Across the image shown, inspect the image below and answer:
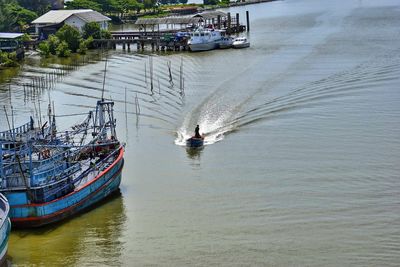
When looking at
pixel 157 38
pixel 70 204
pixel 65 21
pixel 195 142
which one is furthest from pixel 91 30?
pixel 70 204

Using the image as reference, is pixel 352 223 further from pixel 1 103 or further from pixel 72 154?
pixel 1 103

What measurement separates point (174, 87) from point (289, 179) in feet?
59.0

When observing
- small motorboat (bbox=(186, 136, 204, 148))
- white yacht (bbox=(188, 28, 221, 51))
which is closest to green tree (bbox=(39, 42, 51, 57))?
white yacht (bbox=(188, 28, 221, 51))

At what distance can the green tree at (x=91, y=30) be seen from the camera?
65.7m

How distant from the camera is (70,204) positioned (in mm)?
22406

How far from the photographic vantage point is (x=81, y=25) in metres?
67.7

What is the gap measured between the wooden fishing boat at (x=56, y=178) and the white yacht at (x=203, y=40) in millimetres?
35684

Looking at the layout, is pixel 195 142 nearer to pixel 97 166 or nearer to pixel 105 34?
pixel 97 166

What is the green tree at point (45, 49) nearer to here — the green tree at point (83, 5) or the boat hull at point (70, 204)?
the green tree at point (83, 5)

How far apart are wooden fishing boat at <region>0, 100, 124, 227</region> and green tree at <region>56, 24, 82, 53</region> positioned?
3703 centimetres

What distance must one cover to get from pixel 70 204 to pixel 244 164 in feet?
25.5

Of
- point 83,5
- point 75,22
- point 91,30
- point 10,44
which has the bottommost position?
point 10,44

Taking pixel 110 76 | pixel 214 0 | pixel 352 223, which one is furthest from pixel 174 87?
pixel 214 0

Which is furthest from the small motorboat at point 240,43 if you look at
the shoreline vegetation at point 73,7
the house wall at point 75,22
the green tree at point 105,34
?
the house wall at point 75,22
